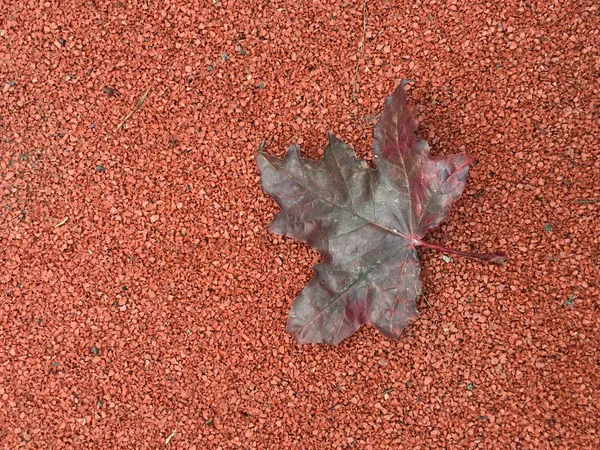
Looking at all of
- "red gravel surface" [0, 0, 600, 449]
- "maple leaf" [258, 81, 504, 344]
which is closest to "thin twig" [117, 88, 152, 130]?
"red gravel surface" [0, 0, 600, 449]

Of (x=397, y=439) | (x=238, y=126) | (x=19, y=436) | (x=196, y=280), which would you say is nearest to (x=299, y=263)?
(x=196, y=280)

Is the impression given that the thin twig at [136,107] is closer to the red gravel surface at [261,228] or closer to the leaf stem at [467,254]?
the red gravel surface at [261,228]

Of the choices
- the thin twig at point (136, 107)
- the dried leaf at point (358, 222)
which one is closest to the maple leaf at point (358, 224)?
the dried leaf at point (358, 222)

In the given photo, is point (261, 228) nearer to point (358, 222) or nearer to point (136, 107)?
point (358, 222)

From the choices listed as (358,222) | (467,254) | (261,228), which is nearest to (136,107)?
(261,228)

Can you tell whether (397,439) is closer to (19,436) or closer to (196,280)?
(196,280)
